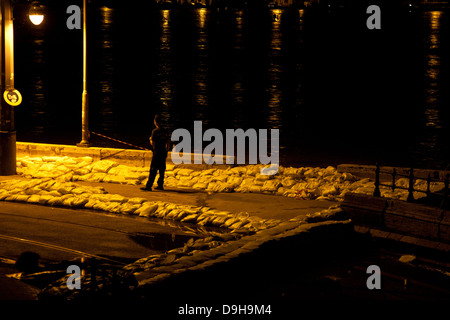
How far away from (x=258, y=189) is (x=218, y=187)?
91cm

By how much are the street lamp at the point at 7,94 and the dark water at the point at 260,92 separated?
11.7m

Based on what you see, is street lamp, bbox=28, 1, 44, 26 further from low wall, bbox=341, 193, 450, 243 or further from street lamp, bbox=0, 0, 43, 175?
low wall, bbox=341, 193, 450, 243

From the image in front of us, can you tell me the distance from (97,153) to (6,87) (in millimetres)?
3626

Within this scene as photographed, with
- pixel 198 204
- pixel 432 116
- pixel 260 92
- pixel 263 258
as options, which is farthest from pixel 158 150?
pixel 260 92

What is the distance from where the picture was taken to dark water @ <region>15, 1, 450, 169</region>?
34438 mm

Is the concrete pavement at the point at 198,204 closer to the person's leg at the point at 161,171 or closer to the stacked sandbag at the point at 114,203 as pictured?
the person's leg at the point at 161,171

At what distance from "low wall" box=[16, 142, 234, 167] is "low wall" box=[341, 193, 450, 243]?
280 inches

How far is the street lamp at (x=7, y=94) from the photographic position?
17.0m

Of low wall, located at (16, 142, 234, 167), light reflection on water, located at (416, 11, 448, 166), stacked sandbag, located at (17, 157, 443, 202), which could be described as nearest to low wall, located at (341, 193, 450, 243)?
stacked sandbag, located at (17, 157, 443, 202)

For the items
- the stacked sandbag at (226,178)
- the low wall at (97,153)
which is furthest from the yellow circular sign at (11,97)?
the low wall at (97,153)

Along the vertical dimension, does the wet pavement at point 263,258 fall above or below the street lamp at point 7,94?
below
